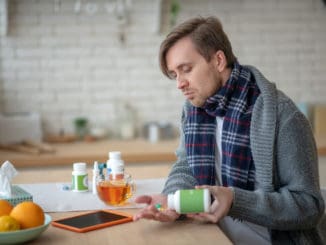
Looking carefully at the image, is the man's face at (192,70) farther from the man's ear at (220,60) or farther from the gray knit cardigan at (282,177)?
the gray knit cardigan at (282,177)

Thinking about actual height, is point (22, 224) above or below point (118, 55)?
below

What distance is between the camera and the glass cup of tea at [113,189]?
6.68 ft

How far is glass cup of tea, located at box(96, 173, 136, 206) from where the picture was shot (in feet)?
6.68

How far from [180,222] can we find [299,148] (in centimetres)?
48

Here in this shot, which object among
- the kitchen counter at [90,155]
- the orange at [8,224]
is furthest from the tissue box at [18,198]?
the kitchen counter at [90,155]

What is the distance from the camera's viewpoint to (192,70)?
7.02ft

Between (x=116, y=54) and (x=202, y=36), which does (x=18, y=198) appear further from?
(x=116, y=54)

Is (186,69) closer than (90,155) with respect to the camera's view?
Yes

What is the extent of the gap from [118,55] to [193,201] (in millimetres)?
2706

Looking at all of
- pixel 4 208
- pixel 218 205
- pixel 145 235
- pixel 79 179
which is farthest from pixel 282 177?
pixel 4 208

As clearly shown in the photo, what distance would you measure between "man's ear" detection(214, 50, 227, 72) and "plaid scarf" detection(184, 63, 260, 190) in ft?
0.14

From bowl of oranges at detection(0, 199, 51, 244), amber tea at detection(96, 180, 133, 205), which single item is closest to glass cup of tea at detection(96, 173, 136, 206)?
amber tea at detection(96, 180, 133, 205)

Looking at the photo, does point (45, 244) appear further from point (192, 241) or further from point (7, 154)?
point (7, 154)

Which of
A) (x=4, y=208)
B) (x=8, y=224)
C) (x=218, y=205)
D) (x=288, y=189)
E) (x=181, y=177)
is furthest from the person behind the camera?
(x=181, y=177)
